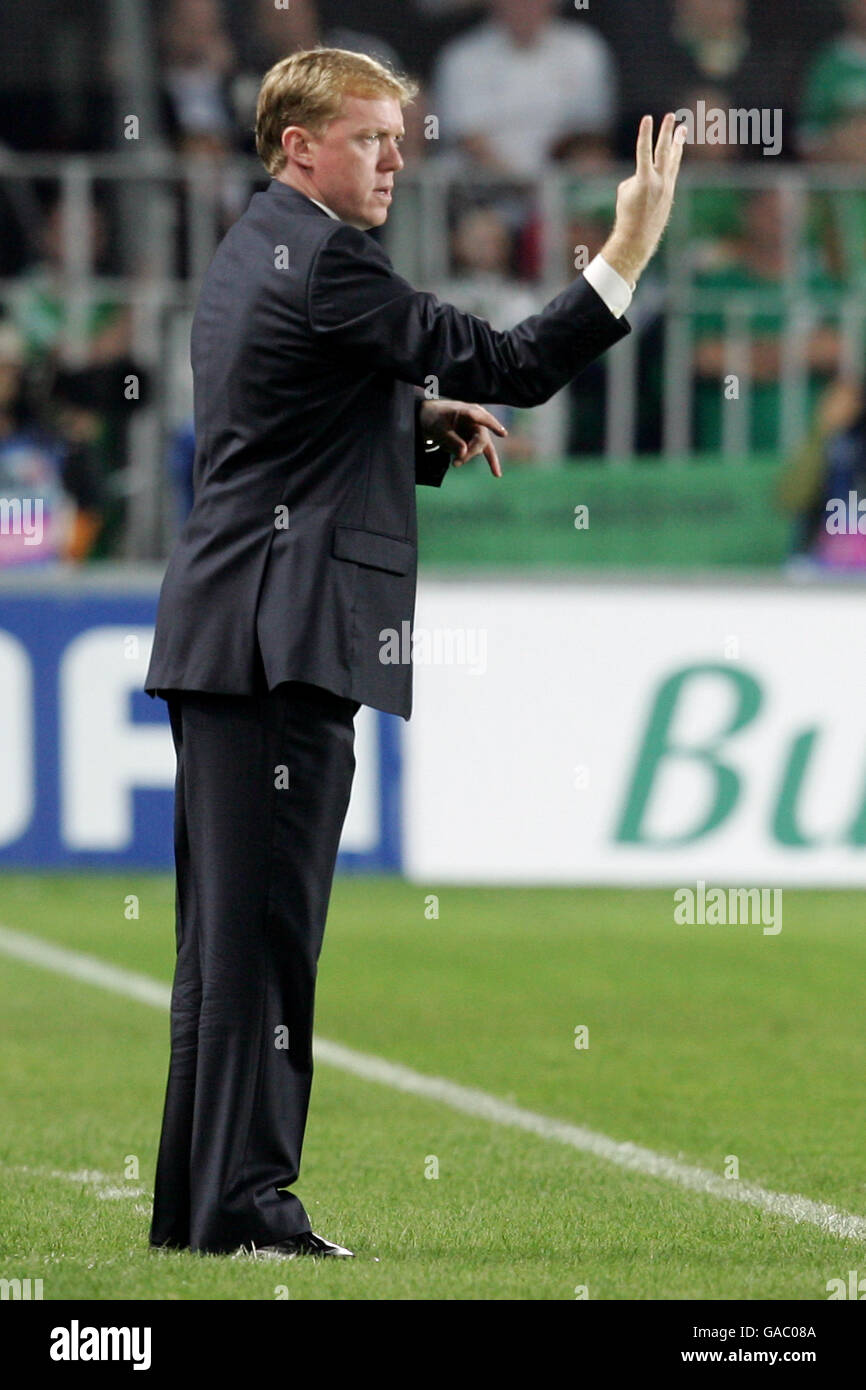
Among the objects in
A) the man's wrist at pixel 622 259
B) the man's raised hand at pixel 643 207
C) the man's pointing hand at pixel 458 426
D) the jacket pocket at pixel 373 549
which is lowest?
the jacket pocket at pixel 373 549

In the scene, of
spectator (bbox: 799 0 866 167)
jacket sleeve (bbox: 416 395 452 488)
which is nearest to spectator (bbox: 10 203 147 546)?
spectator (bbox: 799 0 866 167)

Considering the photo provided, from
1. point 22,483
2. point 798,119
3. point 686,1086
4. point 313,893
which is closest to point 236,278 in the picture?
point 313,893

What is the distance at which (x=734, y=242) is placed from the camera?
13711 millimetres

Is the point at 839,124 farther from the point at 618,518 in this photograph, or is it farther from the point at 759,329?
the point at 618,518

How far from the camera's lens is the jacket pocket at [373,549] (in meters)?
4.45

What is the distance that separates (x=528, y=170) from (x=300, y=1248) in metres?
11.3

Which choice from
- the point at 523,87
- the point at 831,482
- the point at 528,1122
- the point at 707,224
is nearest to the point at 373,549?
the point at 528,1122

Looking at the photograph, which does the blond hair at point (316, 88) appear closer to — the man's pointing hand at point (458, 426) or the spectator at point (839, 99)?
the man's pointing hand at point (458, 426)

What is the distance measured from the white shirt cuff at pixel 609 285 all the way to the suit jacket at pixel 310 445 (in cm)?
3

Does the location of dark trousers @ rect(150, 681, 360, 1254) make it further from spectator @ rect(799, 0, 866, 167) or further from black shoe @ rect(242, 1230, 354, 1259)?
spectator @ rect(799, 0, 866, 167)

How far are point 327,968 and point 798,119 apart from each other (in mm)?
7764

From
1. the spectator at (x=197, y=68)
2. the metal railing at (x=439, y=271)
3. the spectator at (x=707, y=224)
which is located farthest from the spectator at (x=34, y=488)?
the spectator at (x=707, y=224)

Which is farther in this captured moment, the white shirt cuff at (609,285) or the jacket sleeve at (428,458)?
the jacket sleeve at (428,458)

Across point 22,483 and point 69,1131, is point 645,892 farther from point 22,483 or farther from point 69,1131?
point 69,1131
